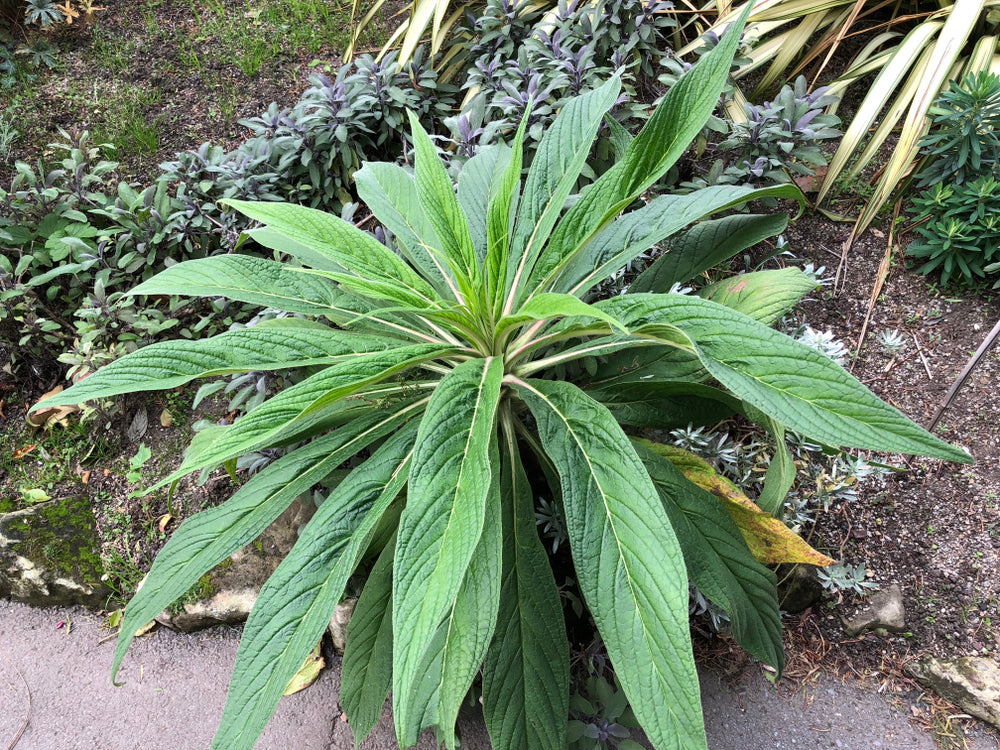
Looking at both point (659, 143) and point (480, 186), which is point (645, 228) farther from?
point (480, 186)

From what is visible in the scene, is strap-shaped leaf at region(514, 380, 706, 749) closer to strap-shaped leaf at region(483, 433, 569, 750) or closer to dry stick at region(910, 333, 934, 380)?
strap-shaped leaf at region(483, 433, 569, 750)

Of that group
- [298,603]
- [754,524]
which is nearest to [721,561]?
[754,524]

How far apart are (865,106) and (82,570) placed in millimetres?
3517

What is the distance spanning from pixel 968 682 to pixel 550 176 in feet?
6.17

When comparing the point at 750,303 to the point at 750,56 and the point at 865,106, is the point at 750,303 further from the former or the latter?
the point at 750,56

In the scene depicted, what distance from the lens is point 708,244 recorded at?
6.32ft

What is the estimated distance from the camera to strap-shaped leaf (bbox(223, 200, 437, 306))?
1.69 m

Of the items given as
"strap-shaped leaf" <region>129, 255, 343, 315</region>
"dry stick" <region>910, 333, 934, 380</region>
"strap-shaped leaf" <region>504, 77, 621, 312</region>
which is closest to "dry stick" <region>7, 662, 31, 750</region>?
"strap-shaped leaf" <region>129, 255, 343, 315</region>

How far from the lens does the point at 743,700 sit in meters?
2.04

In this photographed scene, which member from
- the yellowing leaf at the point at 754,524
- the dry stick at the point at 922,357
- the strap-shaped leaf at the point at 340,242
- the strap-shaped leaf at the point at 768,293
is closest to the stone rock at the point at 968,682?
the yellowing leaf at the point at 754,524

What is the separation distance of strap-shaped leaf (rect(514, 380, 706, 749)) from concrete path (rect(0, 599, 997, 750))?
0.93m

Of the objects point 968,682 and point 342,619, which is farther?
point 342,619

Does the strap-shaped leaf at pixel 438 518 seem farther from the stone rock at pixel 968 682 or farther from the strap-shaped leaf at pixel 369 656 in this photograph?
the stone rock at pixel 968 682

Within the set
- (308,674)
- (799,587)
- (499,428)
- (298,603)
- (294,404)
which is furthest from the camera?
(308,674)
